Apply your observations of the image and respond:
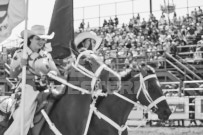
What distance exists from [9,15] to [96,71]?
1.78 m

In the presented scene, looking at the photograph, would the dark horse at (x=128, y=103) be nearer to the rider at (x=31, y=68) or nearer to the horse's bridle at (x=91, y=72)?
the horse's bridle at (x=91, y=72)

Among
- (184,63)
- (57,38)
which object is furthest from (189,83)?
(57,38)

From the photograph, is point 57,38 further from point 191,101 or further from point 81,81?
point 191,101

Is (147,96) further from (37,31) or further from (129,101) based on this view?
(37,31)

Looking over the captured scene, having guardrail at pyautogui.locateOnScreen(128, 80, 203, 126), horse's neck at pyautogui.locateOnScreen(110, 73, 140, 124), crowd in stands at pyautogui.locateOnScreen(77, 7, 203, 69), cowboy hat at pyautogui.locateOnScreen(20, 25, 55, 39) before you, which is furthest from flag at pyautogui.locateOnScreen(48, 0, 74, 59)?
crowd in stands at pyautogui.locateOnScreen(77, 7, 203, 69)

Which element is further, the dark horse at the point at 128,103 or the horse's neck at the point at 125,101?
the horse's neck at the point at 125,101

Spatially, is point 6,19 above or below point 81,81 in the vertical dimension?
above

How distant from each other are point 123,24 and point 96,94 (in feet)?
72.4

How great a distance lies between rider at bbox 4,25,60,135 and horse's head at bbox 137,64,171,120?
1.47 m

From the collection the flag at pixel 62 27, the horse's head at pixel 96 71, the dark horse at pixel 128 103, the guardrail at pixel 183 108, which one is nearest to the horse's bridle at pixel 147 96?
the dark horse at pixel 128 103

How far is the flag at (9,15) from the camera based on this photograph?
6430 mm

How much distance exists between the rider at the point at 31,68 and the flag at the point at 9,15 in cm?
37

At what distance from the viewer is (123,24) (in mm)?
27719

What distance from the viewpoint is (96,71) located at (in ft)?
19.8
